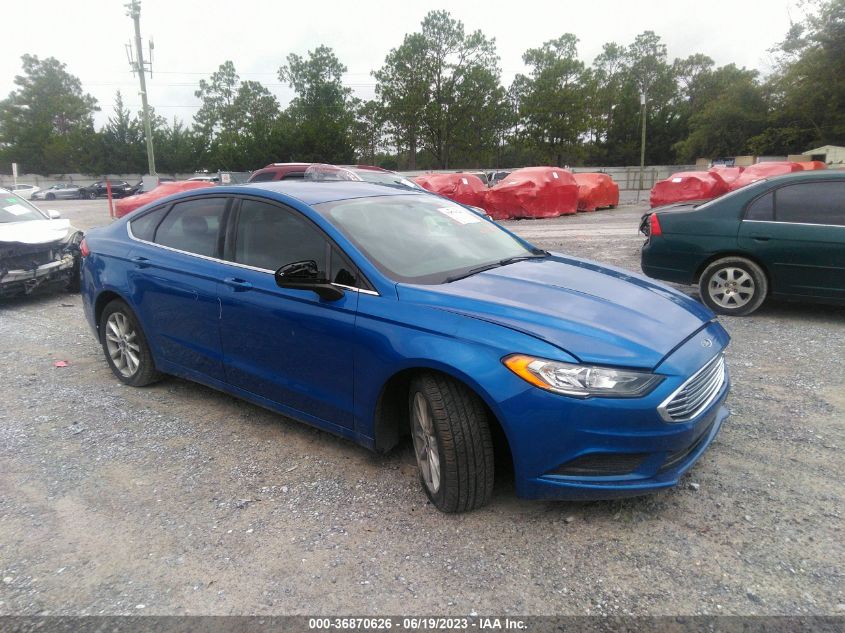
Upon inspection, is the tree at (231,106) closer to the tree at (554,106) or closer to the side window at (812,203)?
the tree at (554,106)

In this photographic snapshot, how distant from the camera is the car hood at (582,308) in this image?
2600mm

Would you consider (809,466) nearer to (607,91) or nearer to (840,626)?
(840,626)

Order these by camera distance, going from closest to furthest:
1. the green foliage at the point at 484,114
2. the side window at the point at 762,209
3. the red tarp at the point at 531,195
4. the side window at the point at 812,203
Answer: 1. the side window at the point at 812,203
2. the side window at the point at 762,209
3. the red tarp at the point at 531,195
4. the green foliage at the point at 484,114

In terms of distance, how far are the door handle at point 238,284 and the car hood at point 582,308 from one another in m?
1.10

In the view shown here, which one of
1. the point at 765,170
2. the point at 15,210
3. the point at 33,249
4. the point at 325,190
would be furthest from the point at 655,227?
the point at 765,170

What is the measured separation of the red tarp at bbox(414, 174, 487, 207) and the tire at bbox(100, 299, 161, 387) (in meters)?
15.5

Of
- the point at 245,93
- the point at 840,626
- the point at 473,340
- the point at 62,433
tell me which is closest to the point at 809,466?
the point at 840,626

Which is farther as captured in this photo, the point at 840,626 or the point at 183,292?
the point at 183,292

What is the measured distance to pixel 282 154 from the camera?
50906 mm

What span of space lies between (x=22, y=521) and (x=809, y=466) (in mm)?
4107

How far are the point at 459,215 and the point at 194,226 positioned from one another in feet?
6.02

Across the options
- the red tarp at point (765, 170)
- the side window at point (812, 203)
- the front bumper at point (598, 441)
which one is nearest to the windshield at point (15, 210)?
the front bumper at point (598, 441)

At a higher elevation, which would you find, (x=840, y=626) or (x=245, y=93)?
(x=245, y=93)

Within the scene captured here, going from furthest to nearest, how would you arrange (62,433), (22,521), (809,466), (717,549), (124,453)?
(62,433)
(124,453)
(809,466)
(22,521)
(717,549)
